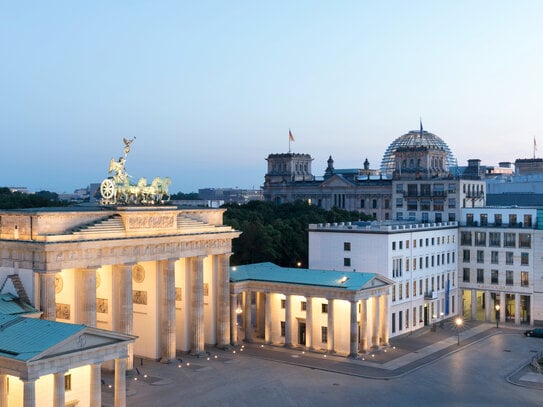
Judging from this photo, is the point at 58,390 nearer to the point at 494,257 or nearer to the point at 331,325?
the point at 331,325

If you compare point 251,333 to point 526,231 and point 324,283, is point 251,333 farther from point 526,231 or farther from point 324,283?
point 526,231

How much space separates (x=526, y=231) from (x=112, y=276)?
6422 cm

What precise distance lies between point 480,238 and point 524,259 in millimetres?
7321

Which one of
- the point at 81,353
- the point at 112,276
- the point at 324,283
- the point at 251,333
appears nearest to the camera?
the point at 81,353

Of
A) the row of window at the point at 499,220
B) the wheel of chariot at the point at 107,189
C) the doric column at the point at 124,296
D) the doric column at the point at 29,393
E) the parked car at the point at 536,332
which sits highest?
the wheel of chariot at the point at 107,189

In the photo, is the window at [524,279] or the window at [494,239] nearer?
the window at [524,279]

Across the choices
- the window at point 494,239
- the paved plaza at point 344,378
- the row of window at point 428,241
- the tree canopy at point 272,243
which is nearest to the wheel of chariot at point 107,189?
the paved plaza at point 344,378

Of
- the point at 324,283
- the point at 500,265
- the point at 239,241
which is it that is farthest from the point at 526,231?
the point at 239,241

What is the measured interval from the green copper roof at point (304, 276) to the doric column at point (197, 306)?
26.3 feet

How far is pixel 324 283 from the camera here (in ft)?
271

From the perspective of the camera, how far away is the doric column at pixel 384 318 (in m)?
86.6

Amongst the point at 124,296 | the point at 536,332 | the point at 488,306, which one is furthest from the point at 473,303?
the point at 124,296

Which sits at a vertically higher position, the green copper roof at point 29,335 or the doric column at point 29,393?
the green copper roof at point 29,335

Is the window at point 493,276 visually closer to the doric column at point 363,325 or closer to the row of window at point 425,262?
the row of window at point 425,262
